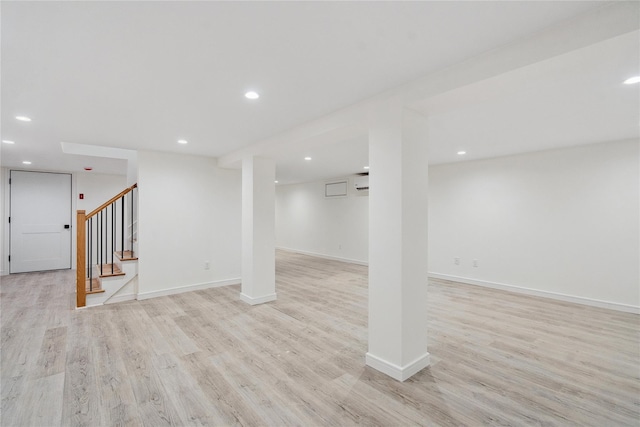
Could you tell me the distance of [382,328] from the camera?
2420mm

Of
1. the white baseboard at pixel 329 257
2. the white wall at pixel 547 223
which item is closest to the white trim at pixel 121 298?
the white baseboard at pixel 329 257

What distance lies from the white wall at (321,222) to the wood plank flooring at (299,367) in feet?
12.1

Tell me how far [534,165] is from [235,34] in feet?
16.5

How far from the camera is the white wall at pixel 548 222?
3961 millimetres

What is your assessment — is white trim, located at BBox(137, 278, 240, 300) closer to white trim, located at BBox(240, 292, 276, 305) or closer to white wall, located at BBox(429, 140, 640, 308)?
white trim, located at BBox(240, 292, 276, 305)

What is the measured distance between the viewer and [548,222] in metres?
4.55

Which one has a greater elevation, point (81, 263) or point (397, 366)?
point (81, 263)

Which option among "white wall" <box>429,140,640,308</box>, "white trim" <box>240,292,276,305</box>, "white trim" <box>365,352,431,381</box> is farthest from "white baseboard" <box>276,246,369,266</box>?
"white trim" <box>365,352,431,381</box>

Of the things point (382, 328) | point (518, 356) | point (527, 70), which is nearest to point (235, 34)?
point (527, 70)

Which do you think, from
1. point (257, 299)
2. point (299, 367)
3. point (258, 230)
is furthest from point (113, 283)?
point (299, 367)

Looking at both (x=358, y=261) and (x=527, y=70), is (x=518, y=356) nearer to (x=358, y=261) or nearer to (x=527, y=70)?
(x=527, y=70)

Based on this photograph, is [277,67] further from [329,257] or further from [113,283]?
[329,257]

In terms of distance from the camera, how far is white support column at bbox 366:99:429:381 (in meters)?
2.29

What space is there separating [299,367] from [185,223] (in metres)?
3.39
